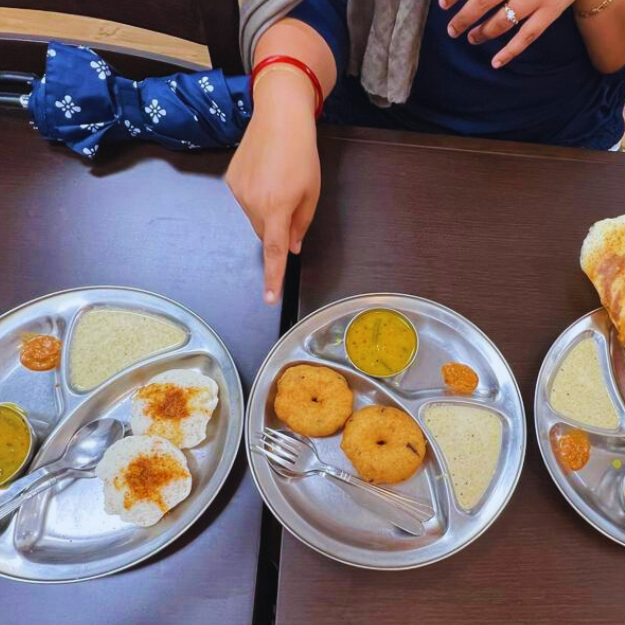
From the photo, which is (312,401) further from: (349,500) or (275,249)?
(275,249)

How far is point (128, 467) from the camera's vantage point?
0.87 metres

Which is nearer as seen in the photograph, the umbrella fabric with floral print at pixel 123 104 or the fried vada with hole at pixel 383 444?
the fried vada with hole at pixel 383 444

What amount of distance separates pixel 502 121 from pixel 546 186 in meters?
0.25

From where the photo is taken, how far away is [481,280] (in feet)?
3.67

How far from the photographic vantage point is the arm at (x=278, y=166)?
943mm

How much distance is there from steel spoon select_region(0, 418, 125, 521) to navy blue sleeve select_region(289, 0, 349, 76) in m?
0.95

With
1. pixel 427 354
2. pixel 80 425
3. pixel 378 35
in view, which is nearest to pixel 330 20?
pixel 378 35

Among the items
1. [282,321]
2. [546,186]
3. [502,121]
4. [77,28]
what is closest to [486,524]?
[282,321]

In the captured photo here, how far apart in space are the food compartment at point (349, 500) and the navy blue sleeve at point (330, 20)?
78cm

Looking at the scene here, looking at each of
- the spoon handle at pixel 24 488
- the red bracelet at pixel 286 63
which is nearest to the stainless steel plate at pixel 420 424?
the spoon handle at pixel 24 488

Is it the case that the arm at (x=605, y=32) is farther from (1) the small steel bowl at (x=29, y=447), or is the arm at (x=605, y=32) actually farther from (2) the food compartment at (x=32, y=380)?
(1) the small steel bowl at (x=29, y=447)

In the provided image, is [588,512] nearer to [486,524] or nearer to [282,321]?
[486,524]

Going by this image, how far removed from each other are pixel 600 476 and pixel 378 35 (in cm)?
105

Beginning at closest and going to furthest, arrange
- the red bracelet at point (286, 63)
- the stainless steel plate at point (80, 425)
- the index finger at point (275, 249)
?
1. the stainless steel plate at point (80, 425)
2. the index finger at point (275, 249)
3. the red bracelet at point (286, 63)
